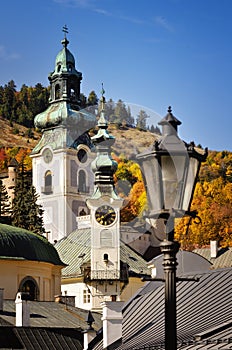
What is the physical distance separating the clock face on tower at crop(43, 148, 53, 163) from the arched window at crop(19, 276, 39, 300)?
6295 cm

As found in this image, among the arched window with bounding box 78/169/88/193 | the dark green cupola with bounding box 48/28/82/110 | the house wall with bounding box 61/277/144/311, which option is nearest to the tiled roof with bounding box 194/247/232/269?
the house wall with bounding box 61/277/144/311

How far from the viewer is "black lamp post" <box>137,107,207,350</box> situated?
11.3 m

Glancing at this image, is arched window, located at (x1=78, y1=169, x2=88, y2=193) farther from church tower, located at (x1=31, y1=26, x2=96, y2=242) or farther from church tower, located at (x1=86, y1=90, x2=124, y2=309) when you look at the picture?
church tower, located at (x1=86, y1=90, x2=124, y2=309)

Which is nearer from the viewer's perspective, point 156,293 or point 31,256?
point 156,293

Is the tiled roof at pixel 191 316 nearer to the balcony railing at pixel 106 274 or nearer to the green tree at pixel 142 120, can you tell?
the green tree at pixel 142 120

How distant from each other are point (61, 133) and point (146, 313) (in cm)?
10478

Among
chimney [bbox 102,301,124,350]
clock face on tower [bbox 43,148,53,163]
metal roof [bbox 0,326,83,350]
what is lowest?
chimney [bbox 102,301,124,350]

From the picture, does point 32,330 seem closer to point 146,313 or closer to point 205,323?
point 146,313

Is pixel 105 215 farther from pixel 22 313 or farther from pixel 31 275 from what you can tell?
pixel 22 313

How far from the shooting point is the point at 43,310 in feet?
204

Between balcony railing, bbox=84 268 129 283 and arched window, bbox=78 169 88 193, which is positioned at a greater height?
arched window, bbox=78 169 88 193

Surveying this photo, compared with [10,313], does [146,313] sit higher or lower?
lower

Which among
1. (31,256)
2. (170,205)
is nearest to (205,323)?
(170,205)

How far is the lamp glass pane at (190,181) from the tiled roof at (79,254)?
9347cm
